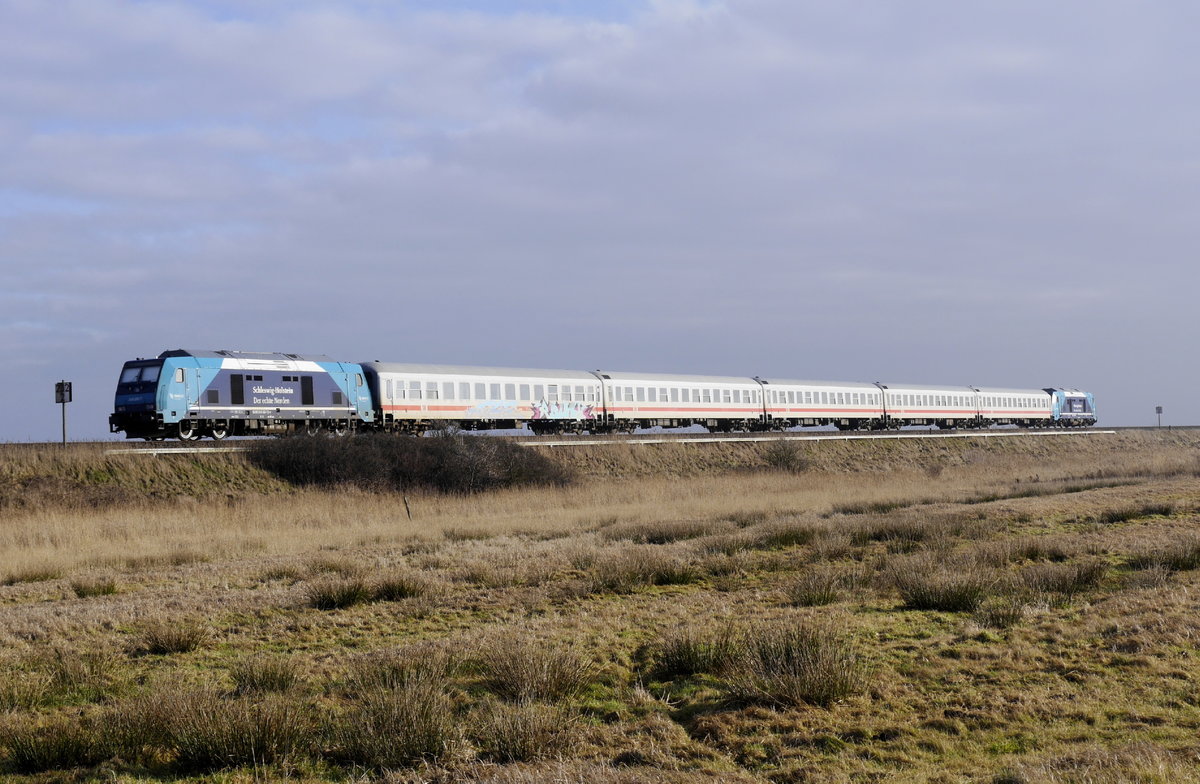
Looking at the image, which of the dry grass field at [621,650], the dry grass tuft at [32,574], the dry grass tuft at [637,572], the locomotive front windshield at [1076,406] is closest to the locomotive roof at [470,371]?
the dry grass field at [621,650]

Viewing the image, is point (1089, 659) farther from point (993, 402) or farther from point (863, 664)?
point (993, 402)

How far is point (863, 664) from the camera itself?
8.87m

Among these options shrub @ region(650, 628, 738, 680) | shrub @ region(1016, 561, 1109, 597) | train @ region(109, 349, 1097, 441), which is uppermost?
train @ region(109, 349, 1097, 441)

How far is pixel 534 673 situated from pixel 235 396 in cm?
3027

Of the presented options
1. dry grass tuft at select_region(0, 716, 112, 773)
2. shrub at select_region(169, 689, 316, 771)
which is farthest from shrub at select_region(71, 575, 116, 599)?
shrub at select_region(169, 689, 316, 771)

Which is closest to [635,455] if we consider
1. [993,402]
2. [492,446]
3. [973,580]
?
[492,446]

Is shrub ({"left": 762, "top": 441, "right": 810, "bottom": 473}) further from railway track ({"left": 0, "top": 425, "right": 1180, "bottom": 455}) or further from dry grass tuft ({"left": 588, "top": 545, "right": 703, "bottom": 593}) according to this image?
dry grass tuft ({"left": 588, "top": 545, "right": 703, "bottom": 593})

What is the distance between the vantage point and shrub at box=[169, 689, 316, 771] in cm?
680

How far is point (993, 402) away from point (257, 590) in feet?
234

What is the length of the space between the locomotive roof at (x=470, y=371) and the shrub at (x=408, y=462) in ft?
12.2

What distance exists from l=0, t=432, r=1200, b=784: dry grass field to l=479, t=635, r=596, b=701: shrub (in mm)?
27

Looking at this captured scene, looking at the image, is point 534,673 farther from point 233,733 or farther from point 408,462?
point 408,462

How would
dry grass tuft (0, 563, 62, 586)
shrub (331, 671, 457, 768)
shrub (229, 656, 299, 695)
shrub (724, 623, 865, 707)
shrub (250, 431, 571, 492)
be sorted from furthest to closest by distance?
shrub (250, 431, 571, 492)
dry grass tuft (0, 563, 62, 586)
shrub (229, 656, 299, 695)
shrub (724, 623, 865, 707)
shrub (331, 671, 457, 768)

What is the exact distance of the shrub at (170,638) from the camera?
33.9 feet
